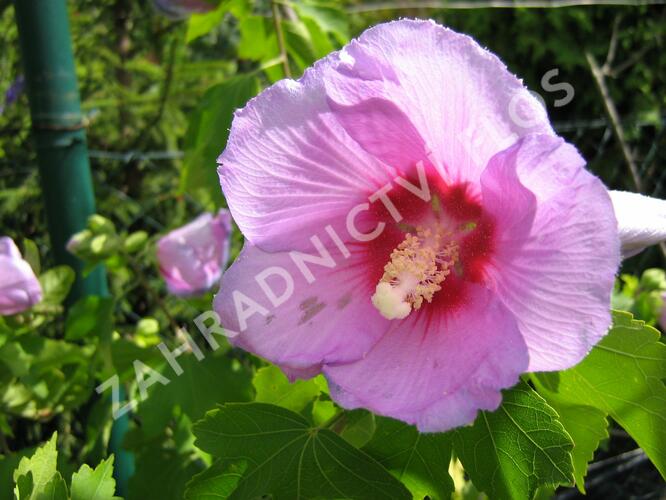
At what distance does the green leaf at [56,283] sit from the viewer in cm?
106

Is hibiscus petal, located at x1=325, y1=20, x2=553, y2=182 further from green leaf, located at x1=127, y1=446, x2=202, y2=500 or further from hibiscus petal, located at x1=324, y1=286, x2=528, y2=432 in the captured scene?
green leaf, located at x1=127, y1=446, x2=202, y2=500

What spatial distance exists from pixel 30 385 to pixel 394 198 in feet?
2.15

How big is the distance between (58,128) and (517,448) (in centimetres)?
89

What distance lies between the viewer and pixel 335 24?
1.22 metres

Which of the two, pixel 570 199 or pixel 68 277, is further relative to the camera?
pixel 68 277

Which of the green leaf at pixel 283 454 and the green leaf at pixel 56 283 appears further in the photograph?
the green leaf at pixel 56 283

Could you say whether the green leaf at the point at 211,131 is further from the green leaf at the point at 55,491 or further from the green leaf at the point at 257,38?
the green leaf at the point at 55,491

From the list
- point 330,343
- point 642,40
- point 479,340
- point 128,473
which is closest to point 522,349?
point 479,340

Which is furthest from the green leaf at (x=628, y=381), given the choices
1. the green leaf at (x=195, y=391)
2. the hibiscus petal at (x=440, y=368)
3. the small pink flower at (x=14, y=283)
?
the small pink flower at (x=14, y=283)

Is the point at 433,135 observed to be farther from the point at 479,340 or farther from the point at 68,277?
the point at 68,277

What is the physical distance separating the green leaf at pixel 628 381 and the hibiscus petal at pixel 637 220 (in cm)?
9

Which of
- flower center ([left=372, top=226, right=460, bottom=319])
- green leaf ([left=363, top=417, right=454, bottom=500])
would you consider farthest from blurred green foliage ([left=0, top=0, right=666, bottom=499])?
flower center ([left=372, top=226, right=460, bottom=319])

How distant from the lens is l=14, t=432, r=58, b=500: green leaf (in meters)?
0.58

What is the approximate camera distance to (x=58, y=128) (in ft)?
3.74
